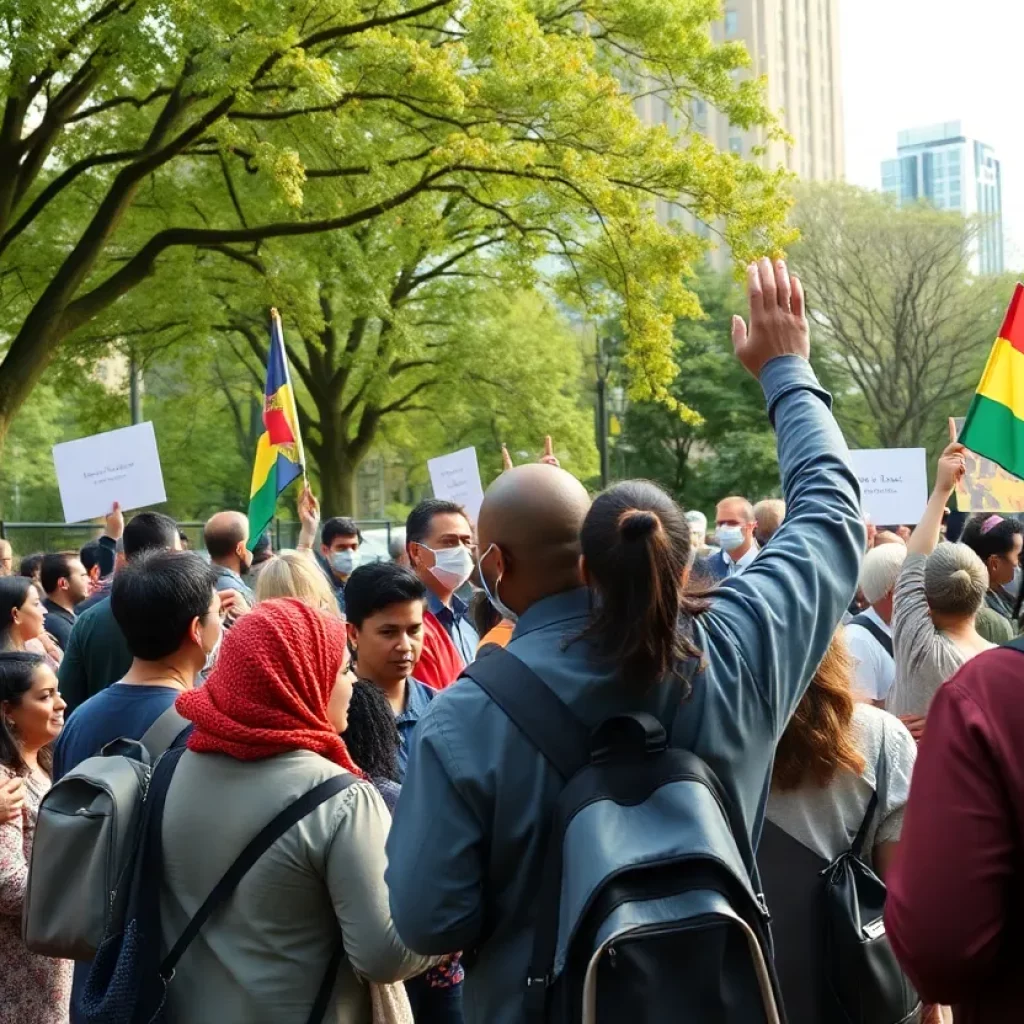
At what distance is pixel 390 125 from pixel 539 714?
1617 cm

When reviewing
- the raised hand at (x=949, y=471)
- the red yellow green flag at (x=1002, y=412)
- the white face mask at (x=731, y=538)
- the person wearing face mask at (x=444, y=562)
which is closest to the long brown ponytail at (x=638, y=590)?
the raised hand at (x=949, y=471)

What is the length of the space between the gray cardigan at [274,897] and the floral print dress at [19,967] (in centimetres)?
102

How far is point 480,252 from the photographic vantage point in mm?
29750

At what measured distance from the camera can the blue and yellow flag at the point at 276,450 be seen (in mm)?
8633

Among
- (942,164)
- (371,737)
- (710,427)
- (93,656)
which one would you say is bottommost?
(710,427)

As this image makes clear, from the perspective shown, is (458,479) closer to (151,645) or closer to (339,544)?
(339,544)

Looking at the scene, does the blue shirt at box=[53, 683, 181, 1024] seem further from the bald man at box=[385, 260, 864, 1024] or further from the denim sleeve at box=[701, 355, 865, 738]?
the denim sleeve at box=[701, 355, 865, 738]

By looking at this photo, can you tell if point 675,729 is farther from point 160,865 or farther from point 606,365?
point 606,365

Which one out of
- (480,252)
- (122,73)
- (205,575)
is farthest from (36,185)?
(205,575)

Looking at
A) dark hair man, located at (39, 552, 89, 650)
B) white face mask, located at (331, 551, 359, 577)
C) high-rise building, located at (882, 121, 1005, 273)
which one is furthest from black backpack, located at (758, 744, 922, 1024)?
high-rise building, located at (882, 121, 1005, 273)

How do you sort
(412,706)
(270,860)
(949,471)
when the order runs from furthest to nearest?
(949,471) → (412,706) → (270,860)

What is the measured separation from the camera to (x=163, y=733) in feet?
11.7

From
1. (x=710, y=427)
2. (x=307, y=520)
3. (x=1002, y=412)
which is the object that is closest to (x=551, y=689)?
(x=1002, y=412)

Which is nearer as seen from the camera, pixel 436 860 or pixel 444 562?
pixel 436 860
